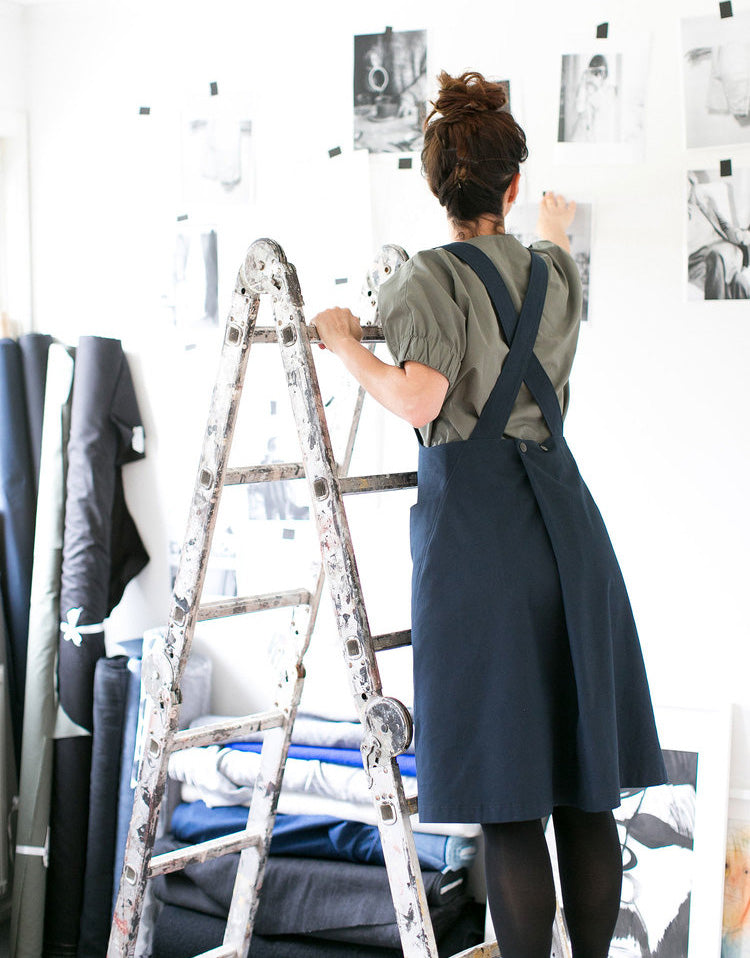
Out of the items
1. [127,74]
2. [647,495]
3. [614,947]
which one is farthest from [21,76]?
[614,947]

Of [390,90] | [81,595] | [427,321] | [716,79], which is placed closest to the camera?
[427,321]

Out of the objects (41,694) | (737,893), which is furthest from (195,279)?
(737,893)

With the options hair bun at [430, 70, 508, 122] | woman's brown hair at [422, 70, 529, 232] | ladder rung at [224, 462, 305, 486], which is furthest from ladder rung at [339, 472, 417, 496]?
hair bun at [430, 70, 508, 122]

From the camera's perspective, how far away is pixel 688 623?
7.23 ft

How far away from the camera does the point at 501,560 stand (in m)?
1.43

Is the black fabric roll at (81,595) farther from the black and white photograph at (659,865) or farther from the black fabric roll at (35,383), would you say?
the black and white photograph at (659,865)

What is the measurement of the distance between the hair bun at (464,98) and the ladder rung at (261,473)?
0.61 m

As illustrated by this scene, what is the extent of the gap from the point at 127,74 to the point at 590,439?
1509 millimetres

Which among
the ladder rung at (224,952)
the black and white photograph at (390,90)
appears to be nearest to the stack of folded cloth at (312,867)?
the ladder rung at (224,952)

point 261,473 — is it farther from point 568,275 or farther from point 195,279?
point 195,279

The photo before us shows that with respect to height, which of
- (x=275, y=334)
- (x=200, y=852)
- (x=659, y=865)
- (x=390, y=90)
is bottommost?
(x=659, y=865)

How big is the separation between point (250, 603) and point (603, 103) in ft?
4.19

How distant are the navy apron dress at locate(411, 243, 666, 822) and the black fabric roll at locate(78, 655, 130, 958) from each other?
123 centimetres

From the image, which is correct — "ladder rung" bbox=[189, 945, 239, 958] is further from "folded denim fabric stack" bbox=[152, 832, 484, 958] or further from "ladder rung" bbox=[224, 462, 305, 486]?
"ladder rung" bbox=[224, 462, 305, 486]
